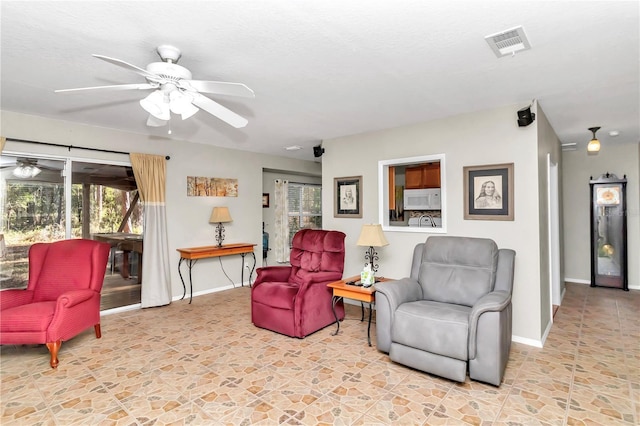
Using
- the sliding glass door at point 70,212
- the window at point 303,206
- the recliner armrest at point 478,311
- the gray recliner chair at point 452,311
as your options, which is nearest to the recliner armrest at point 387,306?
the gray recliner chair at point 452,311

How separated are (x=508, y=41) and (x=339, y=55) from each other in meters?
1.08

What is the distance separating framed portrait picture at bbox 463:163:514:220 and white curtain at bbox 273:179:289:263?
4113 mm

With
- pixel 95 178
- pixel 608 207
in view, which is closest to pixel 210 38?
pixel 95 178

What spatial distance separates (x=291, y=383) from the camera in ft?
8.38

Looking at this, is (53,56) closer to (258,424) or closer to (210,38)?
(210,38)

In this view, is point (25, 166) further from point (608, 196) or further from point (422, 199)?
point (608, 196)

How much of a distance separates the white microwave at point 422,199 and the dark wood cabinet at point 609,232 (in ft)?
9.44

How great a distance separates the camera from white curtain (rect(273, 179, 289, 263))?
6.97 metres

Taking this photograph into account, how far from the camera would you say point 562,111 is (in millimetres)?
3596

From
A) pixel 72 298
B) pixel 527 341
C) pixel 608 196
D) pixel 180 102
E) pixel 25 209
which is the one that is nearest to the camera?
pixel 180 102

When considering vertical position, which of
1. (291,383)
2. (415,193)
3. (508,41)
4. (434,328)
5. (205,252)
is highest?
(508,41)

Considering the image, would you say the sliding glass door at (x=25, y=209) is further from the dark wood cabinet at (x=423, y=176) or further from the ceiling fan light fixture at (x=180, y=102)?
the dark wood cabinet at (x=423, y=176)

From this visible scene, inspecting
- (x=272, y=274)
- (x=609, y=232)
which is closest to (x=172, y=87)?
(x=272, y=274)

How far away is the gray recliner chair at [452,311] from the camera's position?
2449 millimetres
